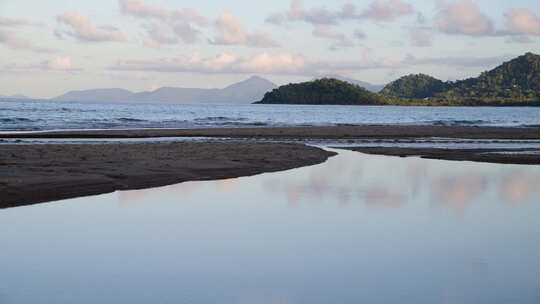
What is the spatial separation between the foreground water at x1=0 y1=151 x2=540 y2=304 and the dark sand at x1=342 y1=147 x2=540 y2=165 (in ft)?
37.8

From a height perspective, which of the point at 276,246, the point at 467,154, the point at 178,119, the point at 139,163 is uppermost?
the point at 139,163

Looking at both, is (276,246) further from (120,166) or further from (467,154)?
(467,154)

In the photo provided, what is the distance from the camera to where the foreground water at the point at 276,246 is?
8977mm

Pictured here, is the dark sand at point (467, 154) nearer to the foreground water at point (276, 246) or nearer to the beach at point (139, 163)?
the beach at point (139, 163)

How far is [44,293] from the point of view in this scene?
8719 millimetres

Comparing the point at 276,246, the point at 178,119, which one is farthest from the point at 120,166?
the point at 178,119

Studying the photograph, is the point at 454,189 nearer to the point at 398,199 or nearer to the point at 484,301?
the point at 398,199

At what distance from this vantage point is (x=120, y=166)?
2297 centimetres

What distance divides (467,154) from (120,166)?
1833 cm

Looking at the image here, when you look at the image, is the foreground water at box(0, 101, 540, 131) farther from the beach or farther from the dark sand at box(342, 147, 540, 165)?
the dark sand at box(342, 147, 540, 165)

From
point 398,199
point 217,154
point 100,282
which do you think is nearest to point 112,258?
point 100,282

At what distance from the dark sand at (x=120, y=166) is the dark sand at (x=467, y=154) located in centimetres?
388

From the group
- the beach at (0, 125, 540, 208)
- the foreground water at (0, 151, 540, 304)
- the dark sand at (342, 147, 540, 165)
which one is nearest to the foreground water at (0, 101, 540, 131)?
the beach at (0, 125, 540, 208)

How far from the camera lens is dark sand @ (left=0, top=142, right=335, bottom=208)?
17.5 metres
